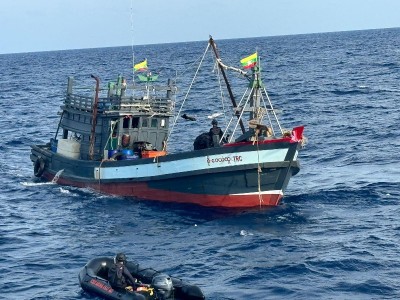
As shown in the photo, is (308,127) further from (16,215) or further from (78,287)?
(78,287)

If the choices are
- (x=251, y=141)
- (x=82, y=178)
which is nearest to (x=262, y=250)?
(x=251, y=141)

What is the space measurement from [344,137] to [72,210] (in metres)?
20.0

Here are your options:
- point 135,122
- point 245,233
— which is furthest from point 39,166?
point 245,233

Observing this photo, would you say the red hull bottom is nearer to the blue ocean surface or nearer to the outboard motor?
the blue ocean surface

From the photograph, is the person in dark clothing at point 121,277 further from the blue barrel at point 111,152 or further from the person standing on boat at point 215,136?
the blue barrel at point 111,152

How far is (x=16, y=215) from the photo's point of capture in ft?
101

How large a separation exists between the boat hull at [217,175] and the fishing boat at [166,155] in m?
0.04

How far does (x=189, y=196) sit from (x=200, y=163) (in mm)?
1822

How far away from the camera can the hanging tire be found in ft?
125

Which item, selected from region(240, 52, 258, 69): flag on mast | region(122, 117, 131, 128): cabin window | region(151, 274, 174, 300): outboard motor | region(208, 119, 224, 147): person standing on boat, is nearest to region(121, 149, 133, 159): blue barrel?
region(122, 117, 131, 128): cabin window

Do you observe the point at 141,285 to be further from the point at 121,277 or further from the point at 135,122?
the point at 135,122

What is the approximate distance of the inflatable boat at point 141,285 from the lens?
19062mm

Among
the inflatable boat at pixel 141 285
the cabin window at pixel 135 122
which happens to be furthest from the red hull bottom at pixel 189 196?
the inflatable boat at pixel 141 285

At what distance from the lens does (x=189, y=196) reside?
30.3 m
